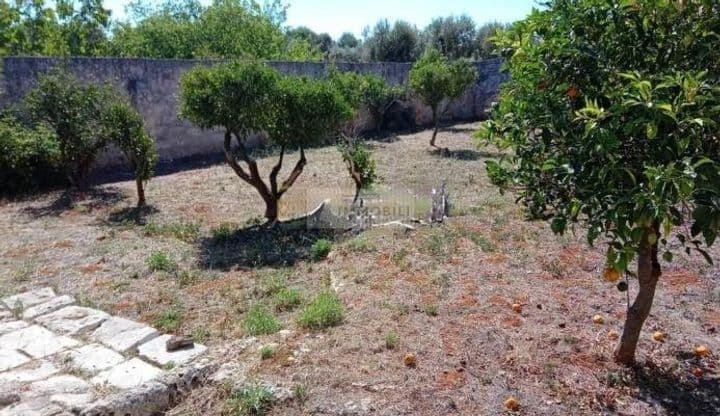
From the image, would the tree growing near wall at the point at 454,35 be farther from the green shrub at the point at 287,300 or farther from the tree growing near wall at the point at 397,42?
the green shrub at the point at 287,300

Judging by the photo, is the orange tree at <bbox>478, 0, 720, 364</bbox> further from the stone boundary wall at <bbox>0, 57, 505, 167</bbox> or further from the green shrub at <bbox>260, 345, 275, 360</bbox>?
the stone boundary wall at <bbox>0, 57, 505, 167</bbox>

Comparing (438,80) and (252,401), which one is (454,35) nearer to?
(438,80)

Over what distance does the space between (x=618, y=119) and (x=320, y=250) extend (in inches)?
159

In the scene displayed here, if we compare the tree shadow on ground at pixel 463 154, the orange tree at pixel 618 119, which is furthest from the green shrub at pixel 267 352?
the tree shadow on ground at pixel 463 154

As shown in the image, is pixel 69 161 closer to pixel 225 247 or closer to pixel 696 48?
pixel 225 247

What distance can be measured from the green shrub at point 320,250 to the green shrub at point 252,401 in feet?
9.18

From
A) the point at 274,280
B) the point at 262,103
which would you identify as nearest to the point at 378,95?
A: the point at 262,103

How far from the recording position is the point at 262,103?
22.5 feet

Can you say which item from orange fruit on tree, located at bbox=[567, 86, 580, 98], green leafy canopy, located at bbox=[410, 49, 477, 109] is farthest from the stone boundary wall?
orange fruit on tree, located at bbox=[567, 86, 580, 98]

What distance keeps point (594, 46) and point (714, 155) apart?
737 millimetres

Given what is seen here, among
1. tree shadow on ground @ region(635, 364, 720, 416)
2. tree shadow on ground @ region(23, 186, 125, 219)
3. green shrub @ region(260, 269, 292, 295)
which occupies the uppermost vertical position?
tree shadow on ground @ region(23, 186, 125, 219)

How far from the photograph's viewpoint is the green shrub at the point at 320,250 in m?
5.89

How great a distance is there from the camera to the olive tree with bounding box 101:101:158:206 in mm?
8039

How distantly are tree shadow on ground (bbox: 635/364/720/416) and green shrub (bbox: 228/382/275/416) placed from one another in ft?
7.00
